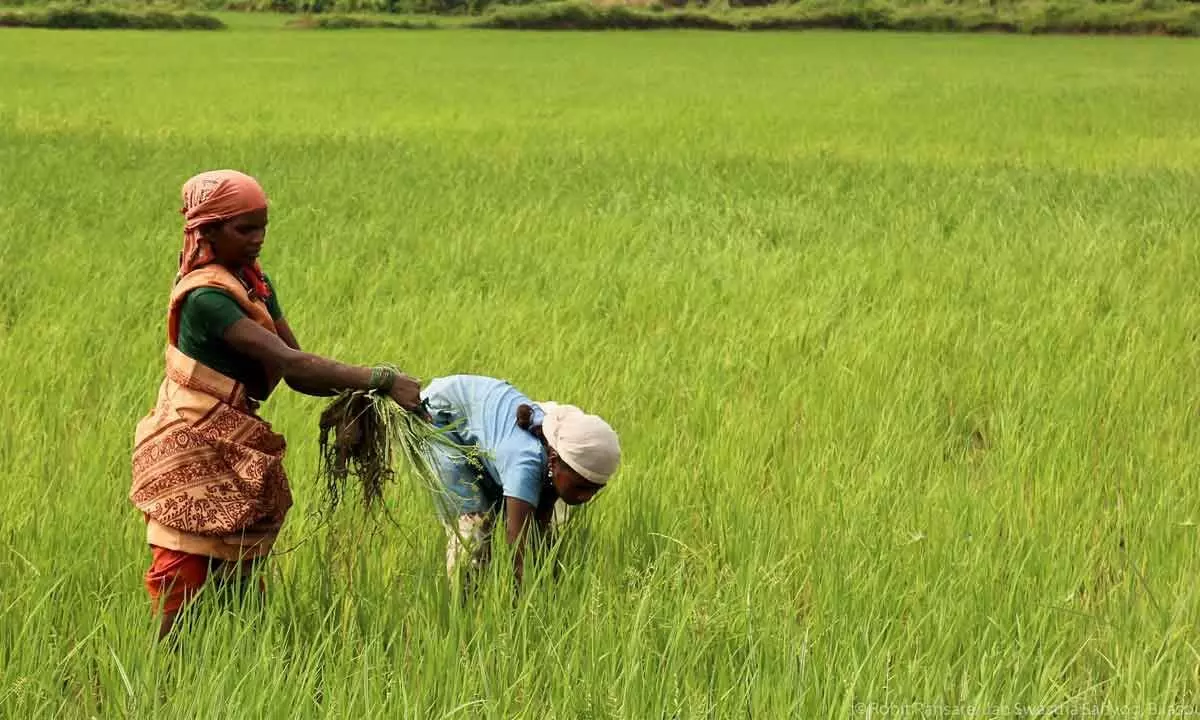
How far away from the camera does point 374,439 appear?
7.29ft

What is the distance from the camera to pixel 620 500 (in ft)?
9.02

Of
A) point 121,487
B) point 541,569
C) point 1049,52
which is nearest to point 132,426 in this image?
point 121,487

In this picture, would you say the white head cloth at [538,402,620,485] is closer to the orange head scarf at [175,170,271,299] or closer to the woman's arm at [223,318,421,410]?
the woman's arm at [223,318,421,410]

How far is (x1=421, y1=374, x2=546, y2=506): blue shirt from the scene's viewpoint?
7.64ft

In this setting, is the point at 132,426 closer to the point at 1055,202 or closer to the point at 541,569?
the point at 541,569

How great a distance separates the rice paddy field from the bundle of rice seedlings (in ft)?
0.49

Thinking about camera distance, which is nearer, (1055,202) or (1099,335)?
(1099,335)

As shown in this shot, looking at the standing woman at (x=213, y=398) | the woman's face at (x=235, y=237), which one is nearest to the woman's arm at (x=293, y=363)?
the standing woman at (x=213, y=398)

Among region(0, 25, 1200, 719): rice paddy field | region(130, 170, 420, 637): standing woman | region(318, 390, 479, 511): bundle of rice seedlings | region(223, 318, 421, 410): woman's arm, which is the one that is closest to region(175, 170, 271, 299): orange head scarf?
region(130, 170, 420, 637): standing woman

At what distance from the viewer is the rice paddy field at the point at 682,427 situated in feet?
6.37

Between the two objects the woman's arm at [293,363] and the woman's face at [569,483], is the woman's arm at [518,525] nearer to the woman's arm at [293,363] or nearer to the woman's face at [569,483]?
the woman's face at [569,483]

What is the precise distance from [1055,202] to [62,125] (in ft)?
29.7

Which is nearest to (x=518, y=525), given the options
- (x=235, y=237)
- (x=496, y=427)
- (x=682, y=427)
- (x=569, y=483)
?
(x=569, y=483)

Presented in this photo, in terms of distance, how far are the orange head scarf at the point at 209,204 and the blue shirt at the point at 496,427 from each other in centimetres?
64
